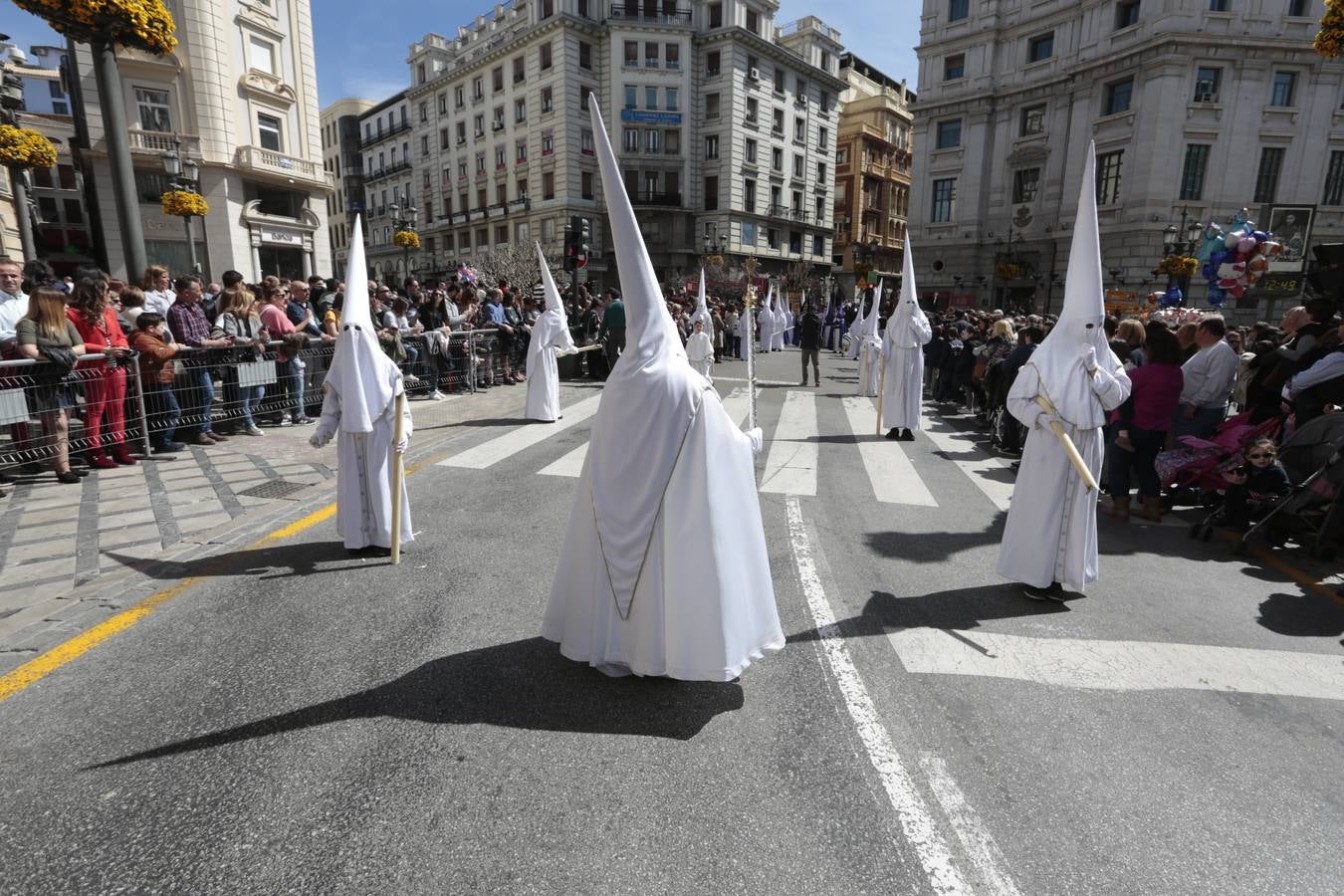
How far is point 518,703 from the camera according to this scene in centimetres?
317

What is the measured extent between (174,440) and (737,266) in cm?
4416

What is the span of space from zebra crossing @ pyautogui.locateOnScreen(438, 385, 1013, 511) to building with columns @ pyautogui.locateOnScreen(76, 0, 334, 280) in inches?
1029

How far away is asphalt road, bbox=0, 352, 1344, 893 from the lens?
226cm

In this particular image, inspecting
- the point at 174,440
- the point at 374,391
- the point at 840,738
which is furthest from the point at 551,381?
the point at 840,738

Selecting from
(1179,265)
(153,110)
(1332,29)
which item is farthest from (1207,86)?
(153,110)

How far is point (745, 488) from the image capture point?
3209 mm

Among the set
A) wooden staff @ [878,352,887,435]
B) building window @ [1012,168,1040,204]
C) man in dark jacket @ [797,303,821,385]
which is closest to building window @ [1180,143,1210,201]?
building window @ [1012,168,1040,204]

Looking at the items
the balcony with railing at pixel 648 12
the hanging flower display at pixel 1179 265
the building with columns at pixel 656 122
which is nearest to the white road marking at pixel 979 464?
the hanging flower display at pixel 1179 265

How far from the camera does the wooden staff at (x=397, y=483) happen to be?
484 cm

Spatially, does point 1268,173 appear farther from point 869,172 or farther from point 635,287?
point 635,287

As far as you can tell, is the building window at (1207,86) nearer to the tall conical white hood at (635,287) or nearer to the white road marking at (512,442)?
the white road marking at (512,442)

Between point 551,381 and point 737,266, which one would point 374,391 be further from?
point 737,266

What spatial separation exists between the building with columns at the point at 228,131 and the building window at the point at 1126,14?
3856 cm

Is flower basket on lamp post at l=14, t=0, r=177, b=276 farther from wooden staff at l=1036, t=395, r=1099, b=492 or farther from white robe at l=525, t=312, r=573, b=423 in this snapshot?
wooden staff at l=1036, t=395, r=1099, b=492
